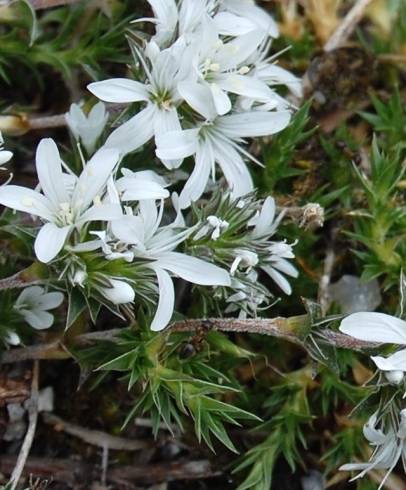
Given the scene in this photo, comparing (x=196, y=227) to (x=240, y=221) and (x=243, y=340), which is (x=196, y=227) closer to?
(x=240, y=221)

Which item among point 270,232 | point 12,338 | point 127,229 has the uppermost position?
point 127,229

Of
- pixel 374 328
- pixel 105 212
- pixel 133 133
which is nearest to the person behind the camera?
pixel 105 212

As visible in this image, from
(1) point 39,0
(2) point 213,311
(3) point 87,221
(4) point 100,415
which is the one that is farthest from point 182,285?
(1) point 39,0

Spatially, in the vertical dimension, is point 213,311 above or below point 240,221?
below

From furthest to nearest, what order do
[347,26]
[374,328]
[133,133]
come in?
1. [347,26]
2. [133,133]
3. [374,328]

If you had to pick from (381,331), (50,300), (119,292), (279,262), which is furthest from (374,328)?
(50,300)

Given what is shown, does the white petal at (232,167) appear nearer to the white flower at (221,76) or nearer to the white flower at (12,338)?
the white flower at (221,76)

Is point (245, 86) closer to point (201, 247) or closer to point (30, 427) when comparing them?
point (201, 247)
